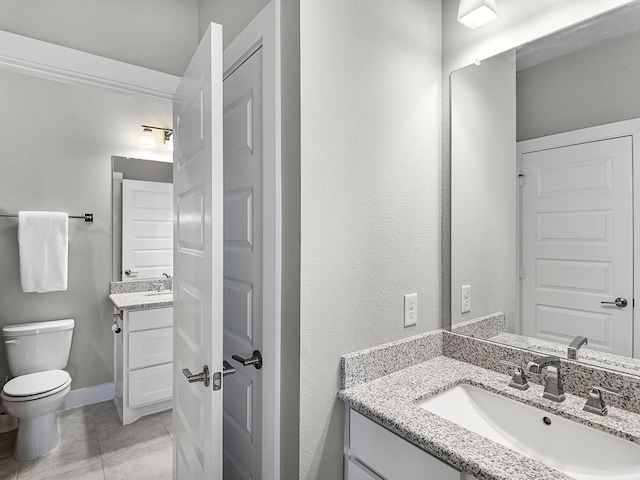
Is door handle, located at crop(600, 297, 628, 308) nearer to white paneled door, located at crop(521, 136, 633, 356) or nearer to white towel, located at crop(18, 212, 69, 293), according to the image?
white paneled door, located at crop(521, 136, 633, 356)

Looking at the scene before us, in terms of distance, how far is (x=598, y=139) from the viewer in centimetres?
115

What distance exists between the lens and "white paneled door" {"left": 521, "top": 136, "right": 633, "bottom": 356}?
1.11 meters

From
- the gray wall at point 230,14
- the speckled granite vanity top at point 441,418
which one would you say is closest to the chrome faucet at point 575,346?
the speckled granite vanity top at point 441,418

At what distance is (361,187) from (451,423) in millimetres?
752

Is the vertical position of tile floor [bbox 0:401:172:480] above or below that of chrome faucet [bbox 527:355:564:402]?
below

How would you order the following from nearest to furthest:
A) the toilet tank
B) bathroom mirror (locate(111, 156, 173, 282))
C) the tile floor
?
the tile floor < the toilet tank < bathroom mirror (locate(111, 156, 173, 282))

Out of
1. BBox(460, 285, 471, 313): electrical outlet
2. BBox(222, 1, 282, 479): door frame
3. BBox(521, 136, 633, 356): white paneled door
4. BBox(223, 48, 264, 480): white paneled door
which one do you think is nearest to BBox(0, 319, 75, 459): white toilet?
BBox(223, 48, 264, 480): white paneled door

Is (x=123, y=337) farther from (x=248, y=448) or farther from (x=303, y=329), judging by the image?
(x=303, y=329)

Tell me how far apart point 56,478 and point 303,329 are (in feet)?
6.70

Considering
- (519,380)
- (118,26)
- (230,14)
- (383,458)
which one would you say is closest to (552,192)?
(519,380)

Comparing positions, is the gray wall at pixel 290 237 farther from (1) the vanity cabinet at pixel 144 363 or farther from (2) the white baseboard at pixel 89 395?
(2) the white baseboard at pixel 89 395

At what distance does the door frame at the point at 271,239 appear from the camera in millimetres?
1204

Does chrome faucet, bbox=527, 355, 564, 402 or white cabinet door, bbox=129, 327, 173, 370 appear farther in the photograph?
white cabinet door, bbox=129, 327, 173, 370

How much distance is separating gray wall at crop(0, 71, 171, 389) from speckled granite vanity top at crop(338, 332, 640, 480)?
2.67 metres
